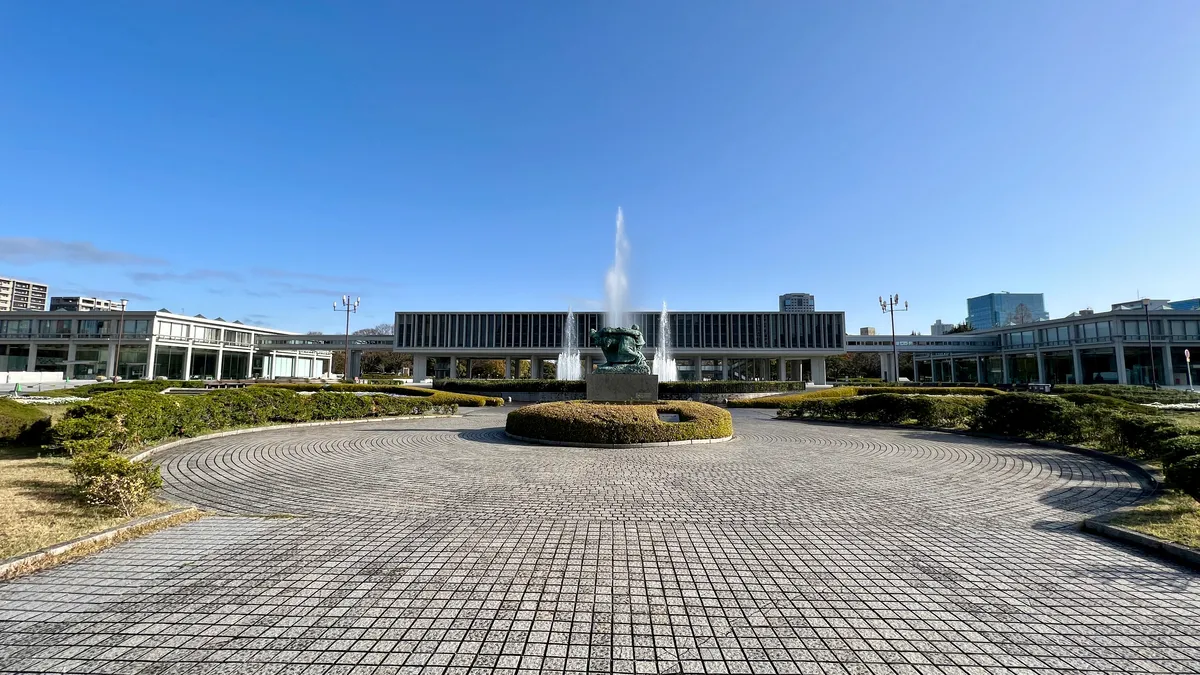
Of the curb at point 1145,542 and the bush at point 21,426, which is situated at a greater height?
the bush at point 21,426

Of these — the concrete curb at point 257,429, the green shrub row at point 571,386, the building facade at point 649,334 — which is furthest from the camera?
the building facade at point 649,334

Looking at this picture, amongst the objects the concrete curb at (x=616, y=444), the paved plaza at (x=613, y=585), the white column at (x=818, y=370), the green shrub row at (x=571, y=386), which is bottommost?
the paved plaza at (x=613, y=585)

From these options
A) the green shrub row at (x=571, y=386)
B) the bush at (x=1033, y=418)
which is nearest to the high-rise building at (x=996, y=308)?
the green shrub row at (x=571, y=386)

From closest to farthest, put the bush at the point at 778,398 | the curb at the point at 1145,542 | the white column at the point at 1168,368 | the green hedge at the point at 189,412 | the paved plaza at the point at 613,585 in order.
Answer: the paved plaza at the point at 613,585, the curb at the point at 1145,542, the green hedge at the point at 189,412, the bush at the point at 778,398, the white column at the point at 1168,368

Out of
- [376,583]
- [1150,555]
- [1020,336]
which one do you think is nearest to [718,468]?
[1150,555]

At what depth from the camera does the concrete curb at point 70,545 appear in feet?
14.5

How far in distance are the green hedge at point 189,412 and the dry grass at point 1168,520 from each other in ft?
44.1

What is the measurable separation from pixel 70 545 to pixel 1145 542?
36.6 feet

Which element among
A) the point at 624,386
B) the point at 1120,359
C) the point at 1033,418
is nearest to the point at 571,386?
the point at 624,386

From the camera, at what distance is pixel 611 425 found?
12.3 m

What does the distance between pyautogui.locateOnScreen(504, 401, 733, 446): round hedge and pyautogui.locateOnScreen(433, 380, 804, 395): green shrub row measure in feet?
54.5

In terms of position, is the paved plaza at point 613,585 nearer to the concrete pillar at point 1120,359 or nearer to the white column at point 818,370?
the white column at point 818,370

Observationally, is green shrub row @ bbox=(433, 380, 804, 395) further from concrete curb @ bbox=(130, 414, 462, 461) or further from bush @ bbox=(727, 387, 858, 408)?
concrete curb @ bbox=(130, 414, 462, 461)

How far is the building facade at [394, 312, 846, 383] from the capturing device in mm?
60094
